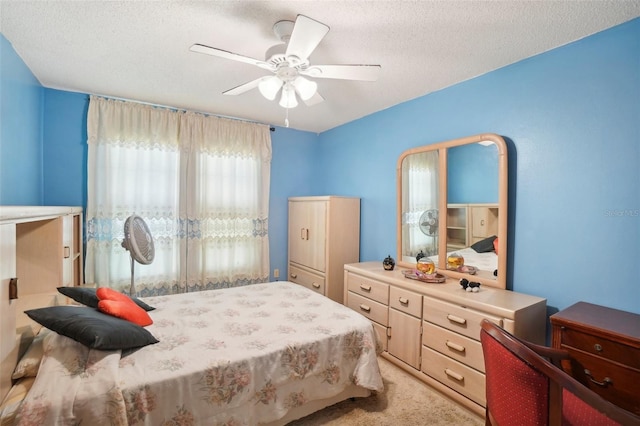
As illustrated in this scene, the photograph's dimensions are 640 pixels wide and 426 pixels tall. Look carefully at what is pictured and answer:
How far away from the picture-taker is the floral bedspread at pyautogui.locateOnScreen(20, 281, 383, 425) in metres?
1.18

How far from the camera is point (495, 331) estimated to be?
1177 millimetres

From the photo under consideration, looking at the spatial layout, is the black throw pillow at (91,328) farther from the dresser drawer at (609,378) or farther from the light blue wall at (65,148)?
the dresser drawer at (609,378)

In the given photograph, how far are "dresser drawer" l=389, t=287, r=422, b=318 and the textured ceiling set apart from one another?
185 cm

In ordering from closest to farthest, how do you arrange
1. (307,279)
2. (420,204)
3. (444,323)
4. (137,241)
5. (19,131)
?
(444,323) < (19,131) < (137,241) < (420,204) < (307,279)

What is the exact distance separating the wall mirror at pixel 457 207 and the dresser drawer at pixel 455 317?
0.45 m

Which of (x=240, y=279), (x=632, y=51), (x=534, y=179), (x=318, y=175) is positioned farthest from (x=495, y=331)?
(x=318, y=175)

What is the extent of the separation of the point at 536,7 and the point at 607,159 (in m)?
1.01

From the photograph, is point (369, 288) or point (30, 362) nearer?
point (30, 362)

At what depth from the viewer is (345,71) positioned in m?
1.83

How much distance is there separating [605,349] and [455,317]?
77cm

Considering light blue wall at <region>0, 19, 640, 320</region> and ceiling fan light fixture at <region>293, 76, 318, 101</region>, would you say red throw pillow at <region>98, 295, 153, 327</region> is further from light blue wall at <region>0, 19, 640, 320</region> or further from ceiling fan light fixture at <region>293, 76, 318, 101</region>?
ceiling fan light fixture at <region>293, 76, 318, 101</region>

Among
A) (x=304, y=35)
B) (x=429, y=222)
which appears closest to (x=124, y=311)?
(x=304, y=35)

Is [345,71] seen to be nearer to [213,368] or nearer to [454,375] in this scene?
[213,368]

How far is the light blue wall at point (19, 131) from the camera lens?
194 centimetres
